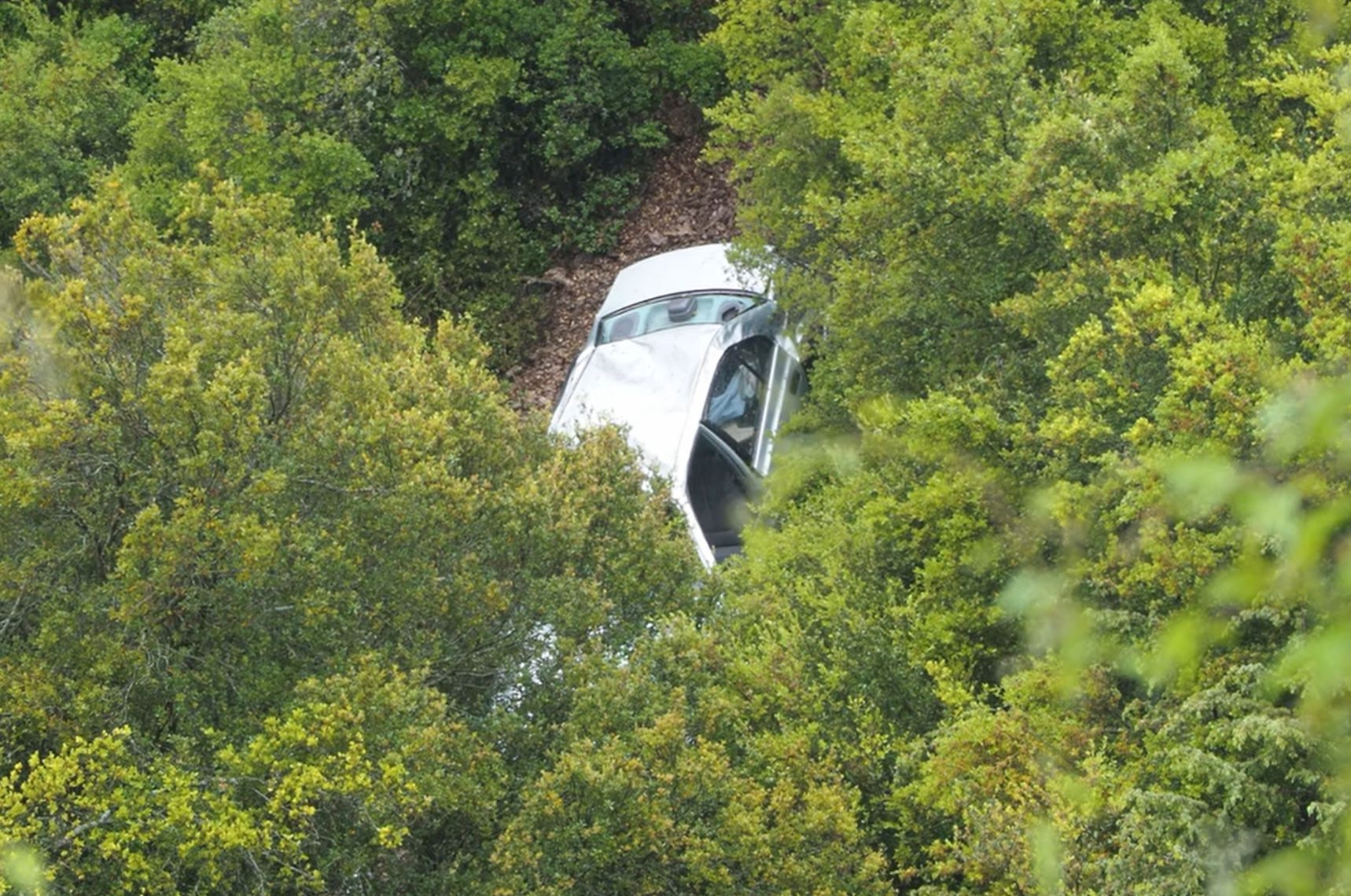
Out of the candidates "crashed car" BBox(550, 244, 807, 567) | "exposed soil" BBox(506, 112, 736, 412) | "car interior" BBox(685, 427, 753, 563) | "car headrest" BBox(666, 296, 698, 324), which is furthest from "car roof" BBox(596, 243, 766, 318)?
"exposed soil" BBox(506, 112, 736, 412)

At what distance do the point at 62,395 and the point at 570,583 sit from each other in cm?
317

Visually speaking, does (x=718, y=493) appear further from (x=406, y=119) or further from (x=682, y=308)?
(x=406, y=119)

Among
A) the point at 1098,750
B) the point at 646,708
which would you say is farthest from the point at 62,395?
the point at 1098,750

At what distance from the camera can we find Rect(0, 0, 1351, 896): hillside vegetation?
7.97 metres

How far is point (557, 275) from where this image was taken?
64.3ft

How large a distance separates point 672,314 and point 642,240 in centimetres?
470

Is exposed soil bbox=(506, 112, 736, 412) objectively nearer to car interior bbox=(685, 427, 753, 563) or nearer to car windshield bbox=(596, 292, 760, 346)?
car windshield bbox=(596, 292, 760, 346)

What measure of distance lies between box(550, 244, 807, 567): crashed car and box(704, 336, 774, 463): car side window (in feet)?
0.04

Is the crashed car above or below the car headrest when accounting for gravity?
below

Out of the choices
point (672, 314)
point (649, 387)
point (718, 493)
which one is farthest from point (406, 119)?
point (718, 493)

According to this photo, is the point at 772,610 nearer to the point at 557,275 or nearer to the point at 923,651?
the point at 923,651

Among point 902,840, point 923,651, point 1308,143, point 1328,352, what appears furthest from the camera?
point 1308,143

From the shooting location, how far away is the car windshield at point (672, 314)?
15055 millimetres

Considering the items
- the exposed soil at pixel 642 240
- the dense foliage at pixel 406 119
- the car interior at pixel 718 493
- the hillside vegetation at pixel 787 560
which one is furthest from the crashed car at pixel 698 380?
the dense foliage at pixel 406 119
